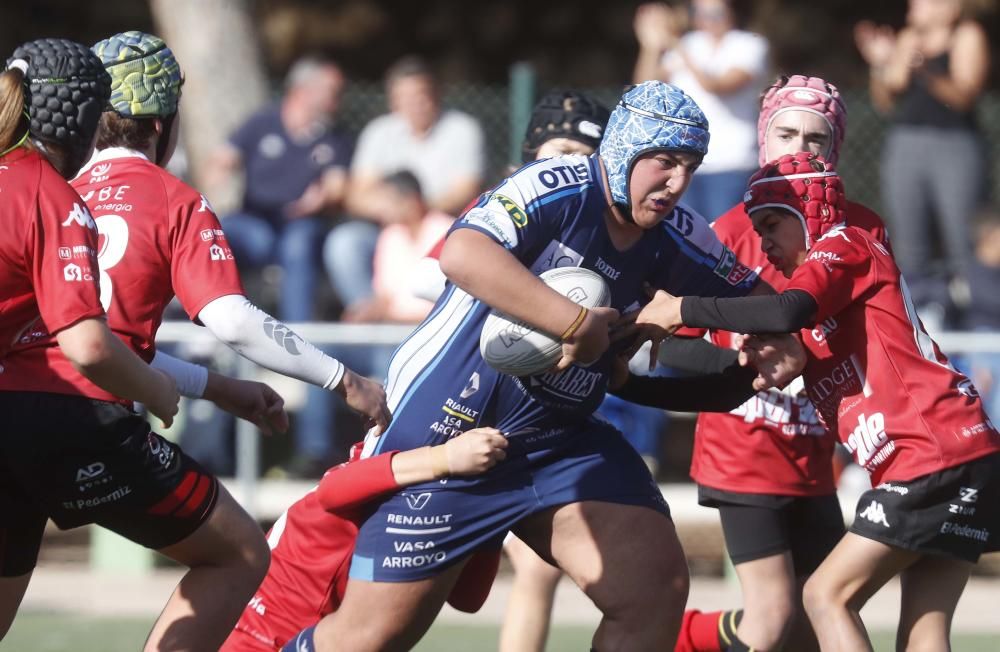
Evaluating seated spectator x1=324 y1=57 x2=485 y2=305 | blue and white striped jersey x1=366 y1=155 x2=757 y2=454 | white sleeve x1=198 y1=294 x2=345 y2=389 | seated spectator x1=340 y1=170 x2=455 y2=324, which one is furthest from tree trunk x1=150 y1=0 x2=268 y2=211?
white sleeve x1=198 y1=294 x2=345 y2=389

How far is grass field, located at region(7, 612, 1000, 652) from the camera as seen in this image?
263 inches

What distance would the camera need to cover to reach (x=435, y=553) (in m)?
4.38

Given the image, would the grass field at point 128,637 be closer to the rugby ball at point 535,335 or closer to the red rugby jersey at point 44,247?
the rugby ball at point 535,335

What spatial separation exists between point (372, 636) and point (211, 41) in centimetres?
805

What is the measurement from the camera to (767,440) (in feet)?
17.2

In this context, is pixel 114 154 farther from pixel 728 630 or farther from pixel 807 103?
pixel 728 630

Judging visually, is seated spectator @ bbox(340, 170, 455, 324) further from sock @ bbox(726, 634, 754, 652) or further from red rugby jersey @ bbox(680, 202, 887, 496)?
sock @ bbox(726, 634, 754, 652)

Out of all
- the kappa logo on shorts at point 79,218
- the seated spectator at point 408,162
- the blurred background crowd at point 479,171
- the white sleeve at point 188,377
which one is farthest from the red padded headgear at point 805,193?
the seated spectator at point 408,162

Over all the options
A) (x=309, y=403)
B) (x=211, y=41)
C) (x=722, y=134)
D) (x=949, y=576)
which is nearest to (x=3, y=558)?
(x=949, y=576)

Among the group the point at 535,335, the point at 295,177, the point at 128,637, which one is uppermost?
the point at 535,335

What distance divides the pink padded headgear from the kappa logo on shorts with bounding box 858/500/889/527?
1.20 m

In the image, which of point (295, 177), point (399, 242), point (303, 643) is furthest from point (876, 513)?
point (295, 177)

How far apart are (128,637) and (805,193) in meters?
3.84

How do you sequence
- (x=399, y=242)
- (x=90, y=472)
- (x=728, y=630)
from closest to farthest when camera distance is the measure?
(x=90, y=472)
(x=728, y=630)
(x=399, y=242)
